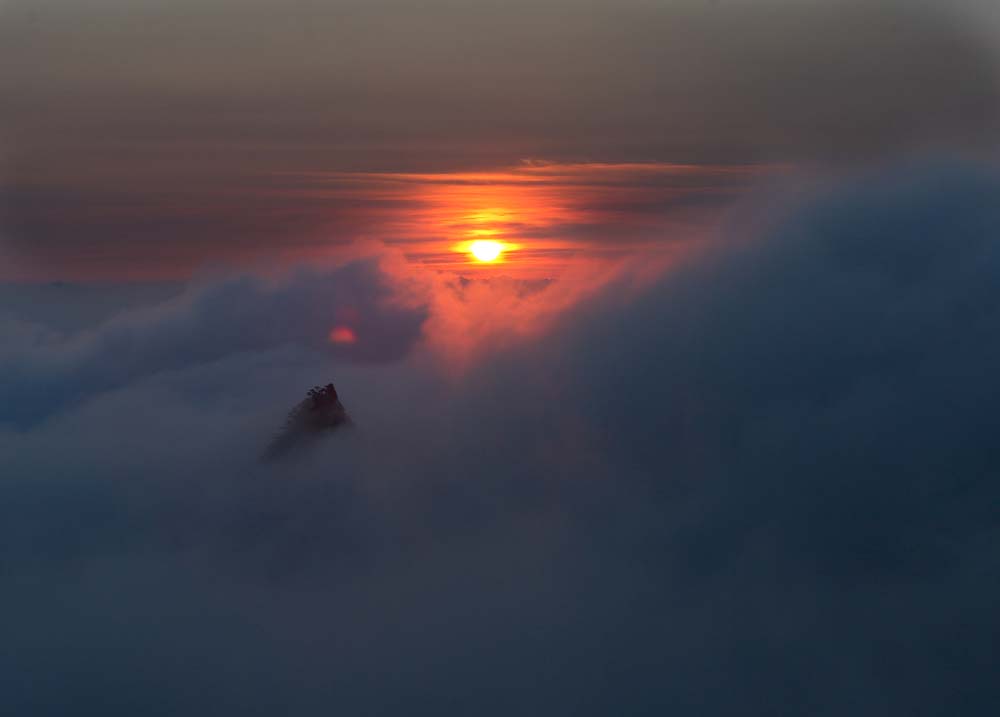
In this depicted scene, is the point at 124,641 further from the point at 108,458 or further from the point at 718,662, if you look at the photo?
the point at 718,662

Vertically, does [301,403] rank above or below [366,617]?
above

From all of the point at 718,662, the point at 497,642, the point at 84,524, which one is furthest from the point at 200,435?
the point at 718,662

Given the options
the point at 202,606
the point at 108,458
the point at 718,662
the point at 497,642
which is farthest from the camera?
the point at 108,458

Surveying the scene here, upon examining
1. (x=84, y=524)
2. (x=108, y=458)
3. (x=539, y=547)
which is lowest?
(x=539, y=547)

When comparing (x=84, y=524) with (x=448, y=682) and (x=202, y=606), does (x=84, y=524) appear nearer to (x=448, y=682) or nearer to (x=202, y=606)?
(x=202, y=606)

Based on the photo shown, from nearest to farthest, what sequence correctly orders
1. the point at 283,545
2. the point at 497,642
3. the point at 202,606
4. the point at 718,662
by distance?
the point at 718,662, the point at 497,642, the point at 202,606, the point at 283,545

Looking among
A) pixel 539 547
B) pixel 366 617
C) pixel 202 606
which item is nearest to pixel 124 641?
pixel 202 606

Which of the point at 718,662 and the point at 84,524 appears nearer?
the point at 718,662
